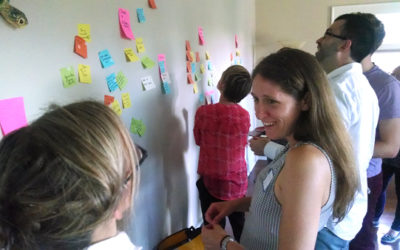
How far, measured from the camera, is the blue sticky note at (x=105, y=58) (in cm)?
132

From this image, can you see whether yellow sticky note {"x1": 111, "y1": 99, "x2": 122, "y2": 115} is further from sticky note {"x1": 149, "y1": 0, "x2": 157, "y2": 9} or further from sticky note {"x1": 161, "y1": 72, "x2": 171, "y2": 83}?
sticky note {"x1": 149, "y1": 0, "x2": 157, "y2": 9}

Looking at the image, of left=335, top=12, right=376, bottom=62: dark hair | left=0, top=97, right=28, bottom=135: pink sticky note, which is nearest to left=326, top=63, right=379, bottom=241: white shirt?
left=335, top=12, right=376, bottom=62: dark hair

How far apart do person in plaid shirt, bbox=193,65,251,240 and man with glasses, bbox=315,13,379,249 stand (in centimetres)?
63

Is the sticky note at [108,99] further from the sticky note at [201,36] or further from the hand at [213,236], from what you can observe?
the sticky note at [201,36]

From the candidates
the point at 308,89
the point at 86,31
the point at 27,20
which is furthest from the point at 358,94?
the point at 27,20

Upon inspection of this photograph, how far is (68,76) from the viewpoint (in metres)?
1.15

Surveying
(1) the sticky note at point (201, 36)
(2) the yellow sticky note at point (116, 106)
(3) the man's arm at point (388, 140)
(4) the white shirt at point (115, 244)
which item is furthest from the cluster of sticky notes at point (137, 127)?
Answer: (3) the man's arm at point (388, 140)

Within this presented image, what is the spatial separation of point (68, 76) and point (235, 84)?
1.21 meters

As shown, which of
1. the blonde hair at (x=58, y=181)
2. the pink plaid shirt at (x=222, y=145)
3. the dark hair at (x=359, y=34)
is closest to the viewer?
the blonde hair at (x=58, y=181)

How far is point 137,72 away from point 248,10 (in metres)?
2.90

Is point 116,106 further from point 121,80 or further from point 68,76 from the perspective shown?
point 68,76

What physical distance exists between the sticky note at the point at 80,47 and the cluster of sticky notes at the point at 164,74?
645mm

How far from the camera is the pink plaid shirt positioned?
6.53ft

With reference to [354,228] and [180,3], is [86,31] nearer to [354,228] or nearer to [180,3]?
[180,3]
